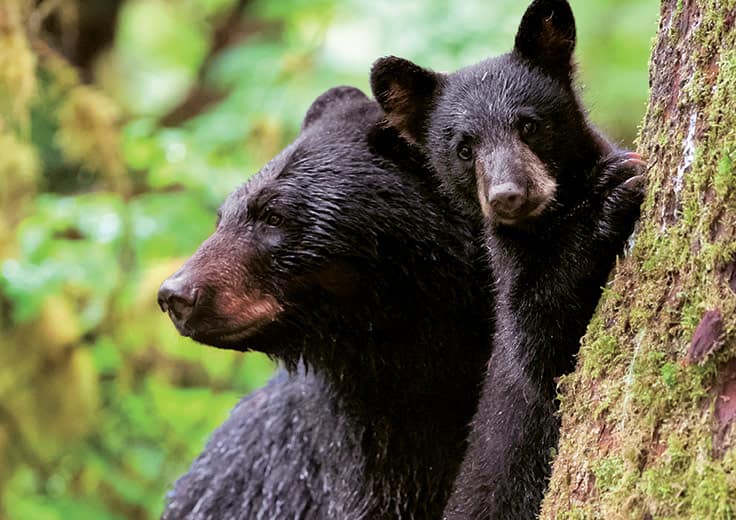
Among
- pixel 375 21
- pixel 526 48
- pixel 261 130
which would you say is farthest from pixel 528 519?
pixel 375 21

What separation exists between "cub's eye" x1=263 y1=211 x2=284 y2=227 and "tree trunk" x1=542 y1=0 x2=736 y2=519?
1.53 metres

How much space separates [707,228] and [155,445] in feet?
21.0

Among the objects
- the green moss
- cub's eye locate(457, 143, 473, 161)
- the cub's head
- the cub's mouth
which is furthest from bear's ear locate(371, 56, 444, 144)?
the green moss

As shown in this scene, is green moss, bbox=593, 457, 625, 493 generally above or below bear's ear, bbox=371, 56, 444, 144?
below

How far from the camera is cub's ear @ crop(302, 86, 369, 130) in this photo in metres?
4.09

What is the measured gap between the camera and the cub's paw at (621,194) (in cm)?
240

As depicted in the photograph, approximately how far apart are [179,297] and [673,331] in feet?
5.92

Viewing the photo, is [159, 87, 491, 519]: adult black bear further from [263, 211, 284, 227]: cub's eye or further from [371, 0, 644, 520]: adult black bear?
[371, 0, 644, 520]: adult black bear

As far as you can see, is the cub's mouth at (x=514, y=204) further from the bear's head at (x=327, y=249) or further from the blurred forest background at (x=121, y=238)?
the blurred forest background at (x=121, y=238)

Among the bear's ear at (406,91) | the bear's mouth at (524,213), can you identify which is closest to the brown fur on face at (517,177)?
the bear's mouth at (524,213)

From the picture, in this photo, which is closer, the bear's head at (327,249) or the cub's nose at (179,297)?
the cub's nose at (179,297)

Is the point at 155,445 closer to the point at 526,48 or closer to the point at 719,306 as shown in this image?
the point at 526,48

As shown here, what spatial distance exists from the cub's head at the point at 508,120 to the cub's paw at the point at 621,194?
0.16 m

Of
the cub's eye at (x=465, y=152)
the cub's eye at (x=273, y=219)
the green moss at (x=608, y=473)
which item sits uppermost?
the cub's eye at (x=465, y=152)
